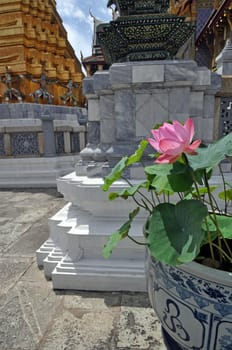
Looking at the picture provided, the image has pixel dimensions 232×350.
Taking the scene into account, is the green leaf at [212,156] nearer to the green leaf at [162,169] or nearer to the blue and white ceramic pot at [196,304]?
the green leaf at [162,169]

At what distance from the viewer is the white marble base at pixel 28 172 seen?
633cm

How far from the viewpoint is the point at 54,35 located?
42.8 feet

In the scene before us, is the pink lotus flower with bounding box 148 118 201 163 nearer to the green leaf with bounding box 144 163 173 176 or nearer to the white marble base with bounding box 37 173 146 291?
the green leaf with bounding box 144 163 173 176

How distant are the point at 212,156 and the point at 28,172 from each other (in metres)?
6.24

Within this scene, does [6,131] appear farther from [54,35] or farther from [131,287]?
[54,35]

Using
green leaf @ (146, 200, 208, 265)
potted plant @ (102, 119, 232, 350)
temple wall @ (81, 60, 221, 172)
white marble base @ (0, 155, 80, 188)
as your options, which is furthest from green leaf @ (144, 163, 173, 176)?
white marble base @ (0, 155, 80, 188)

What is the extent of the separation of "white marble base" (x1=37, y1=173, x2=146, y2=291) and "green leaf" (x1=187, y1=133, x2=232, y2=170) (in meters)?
1.28

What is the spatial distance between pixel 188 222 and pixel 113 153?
1658 millimetres

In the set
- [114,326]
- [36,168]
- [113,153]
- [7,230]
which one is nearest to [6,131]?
[36,168]

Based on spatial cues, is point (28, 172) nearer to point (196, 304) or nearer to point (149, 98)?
point (149, 98)

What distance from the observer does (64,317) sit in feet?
5.41

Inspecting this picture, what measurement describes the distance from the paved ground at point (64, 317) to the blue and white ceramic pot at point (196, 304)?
61 centimetres

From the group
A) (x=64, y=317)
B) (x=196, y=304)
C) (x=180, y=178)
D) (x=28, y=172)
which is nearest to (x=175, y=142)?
(x=180, y=178)

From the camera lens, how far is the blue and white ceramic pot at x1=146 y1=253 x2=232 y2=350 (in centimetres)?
82
